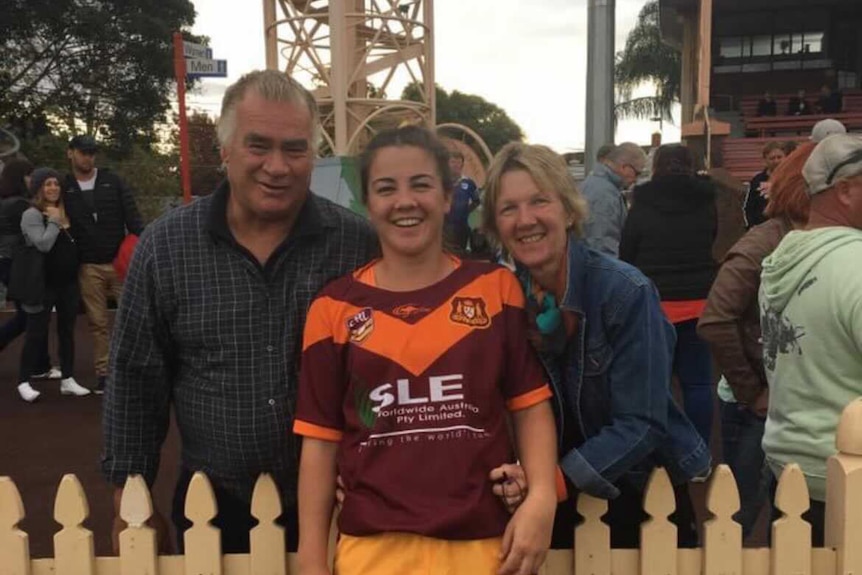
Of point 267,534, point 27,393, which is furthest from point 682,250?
point 27,393

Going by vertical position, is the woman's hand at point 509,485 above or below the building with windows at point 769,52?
below

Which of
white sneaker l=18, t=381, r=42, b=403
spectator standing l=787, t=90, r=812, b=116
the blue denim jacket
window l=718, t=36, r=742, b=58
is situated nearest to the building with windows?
window l=718, t=36, r=742, b=58

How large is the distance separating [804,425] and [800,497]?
0.30 m

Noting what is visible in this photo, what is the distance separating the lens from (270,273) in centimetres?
212

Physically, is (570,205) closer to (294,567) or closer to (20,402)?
(294,567)

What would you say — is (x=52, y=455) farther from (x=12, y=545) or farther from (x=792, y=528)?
(x=792, y=528)

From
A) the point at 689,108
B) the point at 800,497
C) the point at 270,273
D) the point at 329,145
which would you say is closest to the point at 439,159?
the point at 270,273

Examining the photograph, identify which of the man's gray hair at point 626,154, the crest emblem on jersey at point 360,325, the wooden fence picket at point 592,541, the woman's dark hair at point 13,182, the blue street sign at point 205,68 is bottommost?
the wooden fence picket at point 592,541

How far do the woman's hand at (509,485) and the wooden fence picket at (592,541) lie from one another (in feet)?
1.03

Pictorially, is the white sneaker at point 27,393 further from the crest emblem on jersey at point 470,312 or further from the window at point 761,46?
the window at point 761,46

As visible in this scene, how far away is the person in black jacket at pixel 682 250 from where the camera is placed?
4.79 meters

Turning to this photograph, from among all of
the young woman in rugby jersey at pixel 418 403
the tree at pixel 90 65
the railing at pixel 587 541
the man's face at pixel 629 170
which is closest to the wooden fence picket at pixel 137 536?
the railing at pixel 587 541

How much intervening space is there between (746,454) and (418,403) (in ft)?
7.12

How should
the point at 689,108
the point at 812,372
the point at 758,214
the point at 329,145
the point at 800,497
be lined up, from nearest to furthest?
the point at 800,497 < the point at 812,372 < the point at 758,214 < the point at 329,145 < the point at 689,108
